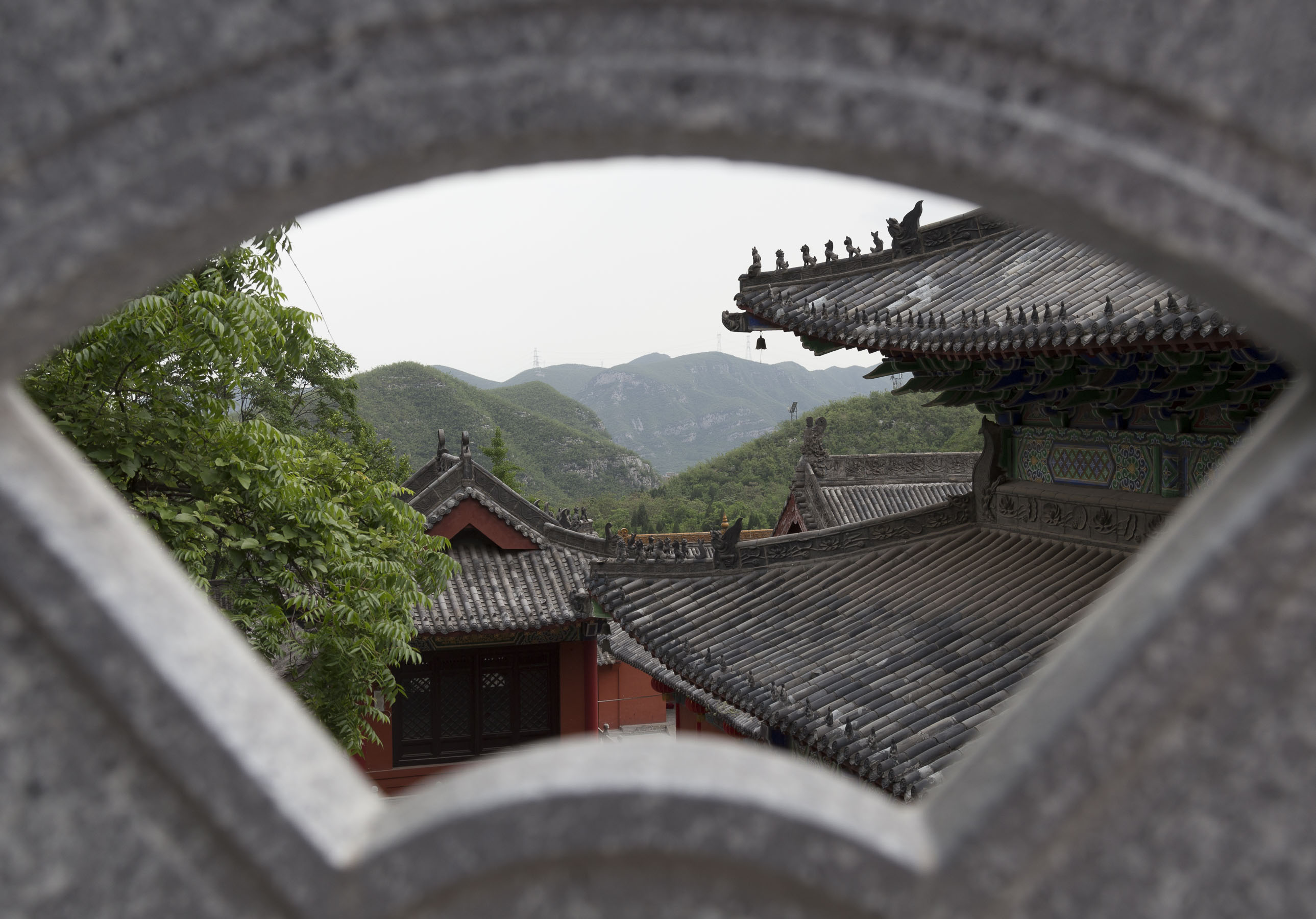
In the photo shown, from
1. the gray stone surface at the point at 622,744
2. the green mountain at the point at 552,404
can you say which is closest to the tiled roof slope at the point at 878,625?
the gray stone surface at the point at 622,744

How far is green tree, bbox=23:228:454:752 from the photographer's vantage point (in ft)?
18.8

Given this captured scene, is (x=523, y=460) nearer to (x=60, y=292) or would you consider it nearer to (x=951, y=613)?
(x=951, y=613)

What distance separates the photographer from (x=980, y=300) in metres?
6.43

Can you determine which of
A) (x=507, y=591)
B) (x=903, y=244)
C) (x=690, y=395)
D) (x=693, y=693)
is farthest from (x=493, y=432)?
(x=690, y=395)

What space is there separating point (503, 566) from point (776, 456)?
120ft

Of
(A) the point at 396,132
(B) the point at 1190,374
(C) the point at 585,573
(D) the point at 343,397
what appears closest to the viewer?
(A) the point at 396,132

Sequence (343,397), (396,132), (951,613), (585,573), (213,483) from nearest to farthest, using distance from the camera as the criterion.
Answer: (396,132)
(213,483)
(951,613)
(585,573)
(343,397)

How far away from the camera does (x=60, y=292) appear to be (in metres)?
1.06

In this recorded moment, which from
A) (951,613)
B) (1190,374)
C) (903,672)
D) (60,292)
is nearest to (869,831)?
(60,292)

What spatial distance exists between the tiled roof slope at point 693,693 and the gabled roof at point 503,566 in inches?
34.8

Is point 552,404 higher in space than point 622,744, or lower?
higher

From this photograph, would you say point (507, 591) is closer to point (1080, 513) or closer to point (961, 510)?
point (961, 510)

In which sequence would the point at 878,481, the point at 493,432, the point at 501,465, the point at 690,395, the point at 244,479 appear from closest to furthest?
the point at 244,479
the point at 878,481
the point at 501,465
the point at 493,432
the point at 690,395

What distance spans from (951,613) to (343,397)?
2027cm
